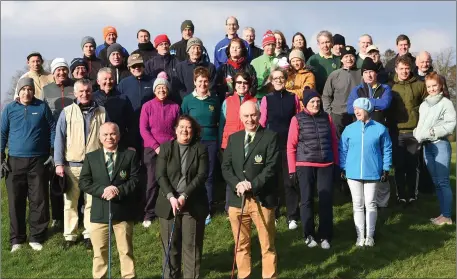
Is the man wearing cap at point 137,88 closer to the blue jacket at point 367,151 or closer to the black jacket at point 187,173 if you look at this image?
the black jacket at point 187,173

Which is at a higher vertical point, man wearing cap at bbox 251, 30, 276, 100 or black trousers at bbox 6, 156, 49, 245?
man wearing cap at bbox 251, 30, 276, 100

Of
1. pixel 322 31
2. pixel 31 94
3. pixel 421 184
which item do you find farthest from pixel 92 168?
pixel 421 184

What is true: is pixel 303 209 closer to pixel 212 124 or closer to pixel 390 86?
pixel 212 124

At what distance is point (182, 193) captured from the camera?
6734 millimetres

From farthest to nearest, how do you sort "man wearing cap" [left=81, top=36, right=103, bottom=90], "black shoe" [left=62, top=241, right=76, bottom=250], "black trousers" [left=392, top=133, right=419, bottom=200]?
1. "man wearing cap" [left=81, top=36, right=103, bottom=90]
2. "black trousers" [left=392, top=133, right=419, bottom=200]
3. "black shoe" [left=62, top=241, right=76, bottom=250]

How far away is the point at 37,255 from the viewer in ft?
27.3

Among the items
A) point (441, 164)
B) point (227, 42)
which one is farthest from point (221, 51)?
point (441, 164)

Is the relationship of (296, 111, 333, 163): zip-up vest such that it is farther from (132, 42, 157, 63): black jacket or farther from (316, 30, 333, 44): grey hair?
(132, 42, 157, 63): black jacket

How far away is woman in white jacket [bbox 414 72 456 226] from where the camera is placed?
954cm

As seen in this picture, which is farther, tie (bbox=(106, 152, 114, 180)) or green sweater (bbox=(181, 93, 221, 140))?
green sweater (bbox=(181, 93, 221, 140))

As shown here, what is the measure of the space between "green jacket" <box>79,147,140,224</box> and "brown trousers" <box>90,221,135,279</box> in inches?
4.3

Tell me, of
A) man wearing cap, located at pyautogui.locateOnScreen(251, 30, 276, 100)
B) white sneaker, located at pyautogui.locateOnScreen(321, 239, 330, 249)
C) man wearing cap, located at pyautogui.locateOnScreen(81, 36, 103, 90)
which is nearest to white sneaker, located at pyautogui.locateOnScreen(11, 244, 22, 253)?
man wearing cap, located at pyautogui.locateOnScreen(81, 36, 103, 90)

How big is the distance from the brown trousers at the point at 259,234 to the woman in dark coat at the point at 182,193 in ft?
1.67

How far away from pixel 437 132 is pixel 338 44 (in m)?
2.88
